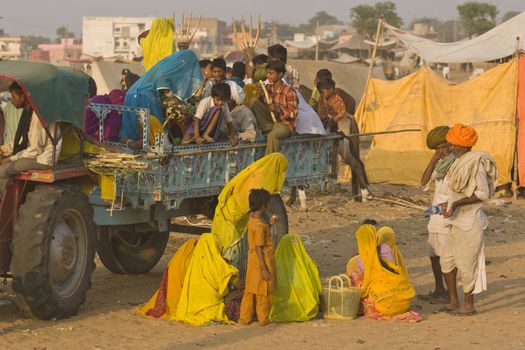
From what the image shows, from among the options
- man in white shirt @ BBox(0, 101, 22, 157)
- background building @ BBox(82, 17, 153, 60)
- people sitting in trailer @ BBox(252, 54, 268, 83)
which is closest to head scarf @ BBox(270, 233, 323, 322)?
man in white shirt @ BBox(0, 101, 22, 157)

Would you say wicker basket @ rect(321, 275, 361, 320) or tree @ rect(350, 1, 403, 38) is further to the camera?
tree @ rect(350, 1, 403, 38)

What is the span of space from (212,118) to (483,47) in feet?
40.9

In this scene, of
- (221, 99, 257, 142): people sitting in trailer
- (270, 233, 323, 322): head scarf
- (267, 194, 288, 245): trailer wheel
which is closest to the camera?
(270, 233, 323, 322): head scarf

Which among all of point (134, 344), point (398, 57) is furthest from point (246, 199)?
point (398, 57)

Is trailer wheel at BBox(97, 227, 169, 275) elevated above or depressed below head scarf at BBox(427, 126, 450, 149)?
below

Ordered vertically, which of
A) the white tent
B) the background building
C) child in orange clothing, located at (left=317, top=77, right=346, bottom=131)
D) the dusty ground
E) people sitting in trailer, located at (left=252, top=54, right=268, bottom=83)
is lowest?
the dusty ground

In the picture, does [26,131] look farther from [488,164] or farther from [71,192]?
[488,164]

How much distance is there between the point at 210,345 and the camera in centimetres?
791

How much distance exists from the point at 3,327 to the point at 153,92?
9.46 ft

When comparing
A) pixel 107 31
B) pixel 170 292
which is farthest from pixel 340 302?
pixel 107 31

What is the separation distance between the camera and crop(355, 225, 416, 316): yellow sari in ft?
29.1

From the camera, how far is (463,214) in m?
9.01

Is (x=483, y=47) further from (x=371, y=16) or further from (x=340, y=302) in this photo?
(x=371, y=16)

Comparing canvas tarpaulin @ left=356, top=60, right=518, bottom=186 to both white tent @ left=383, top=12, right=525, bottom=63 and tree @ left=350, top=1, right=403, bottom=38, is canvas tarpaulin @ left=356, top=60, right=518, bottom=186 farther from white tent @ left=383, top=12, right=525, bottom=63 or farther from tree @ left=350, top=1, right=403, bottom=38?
tree @ left=350, top=1, right=403, bottom=38
